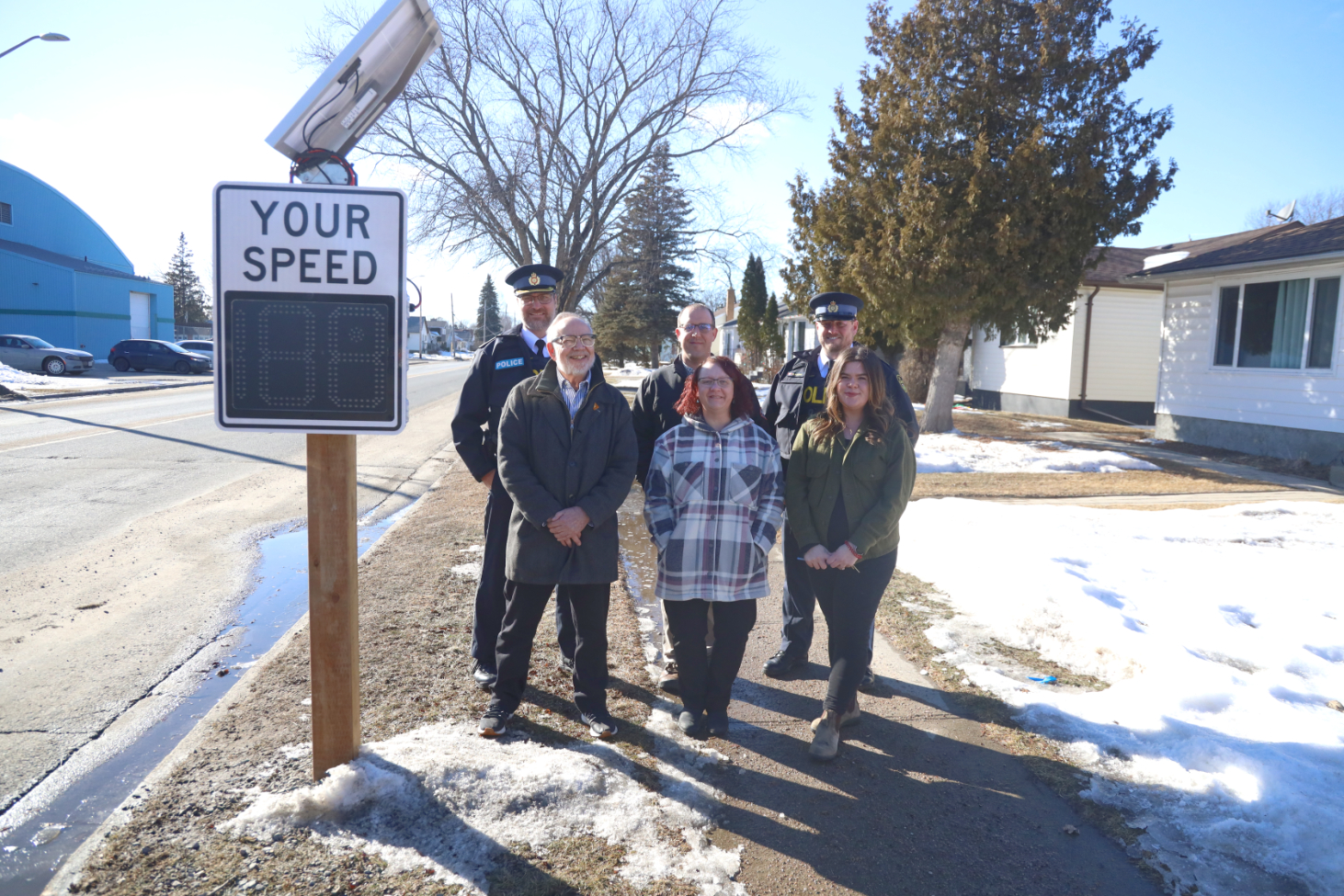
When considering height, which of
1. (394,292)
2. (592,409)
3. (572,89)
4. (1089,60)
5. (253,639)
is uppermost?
(572,89)

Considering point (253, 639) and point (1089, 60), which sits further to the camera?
point (1089, 60)

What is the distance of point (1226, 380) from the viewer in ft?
46.9

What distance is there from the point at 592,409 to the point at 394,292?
1.04 m

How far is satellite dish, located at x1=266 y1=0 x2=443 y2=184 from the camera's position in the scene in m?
2.96

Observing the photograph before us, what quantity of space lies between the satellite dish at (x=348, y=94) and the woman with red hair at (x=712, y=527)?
5.78ft

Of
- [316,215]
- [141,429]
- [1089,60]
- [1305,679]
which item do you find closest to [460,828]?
[316,215]

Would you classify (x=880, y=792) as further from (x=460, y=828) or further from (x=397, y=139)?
(x=397, y=139)

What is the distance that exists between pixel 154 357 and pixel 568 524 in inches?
1633

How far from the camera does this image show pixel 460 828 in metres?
2.85

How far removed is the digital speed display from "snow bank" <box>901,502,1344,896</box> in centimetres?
324

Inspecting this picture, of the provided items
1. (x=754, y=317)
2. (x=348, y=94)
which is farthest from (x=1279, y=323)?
(x=754, y=317)

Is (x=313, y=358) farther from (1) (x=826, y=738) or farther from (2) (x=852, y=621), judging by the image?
(1) (x=826, y=738)

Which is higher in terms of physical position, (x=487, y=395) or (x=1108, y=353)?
(x=1108, y=353)

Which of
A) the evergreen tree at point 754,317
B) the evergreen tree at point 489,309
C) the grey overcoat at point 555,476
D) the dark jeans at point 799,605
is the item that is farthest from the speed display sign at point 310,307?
the evergreen tree at point 489,309
